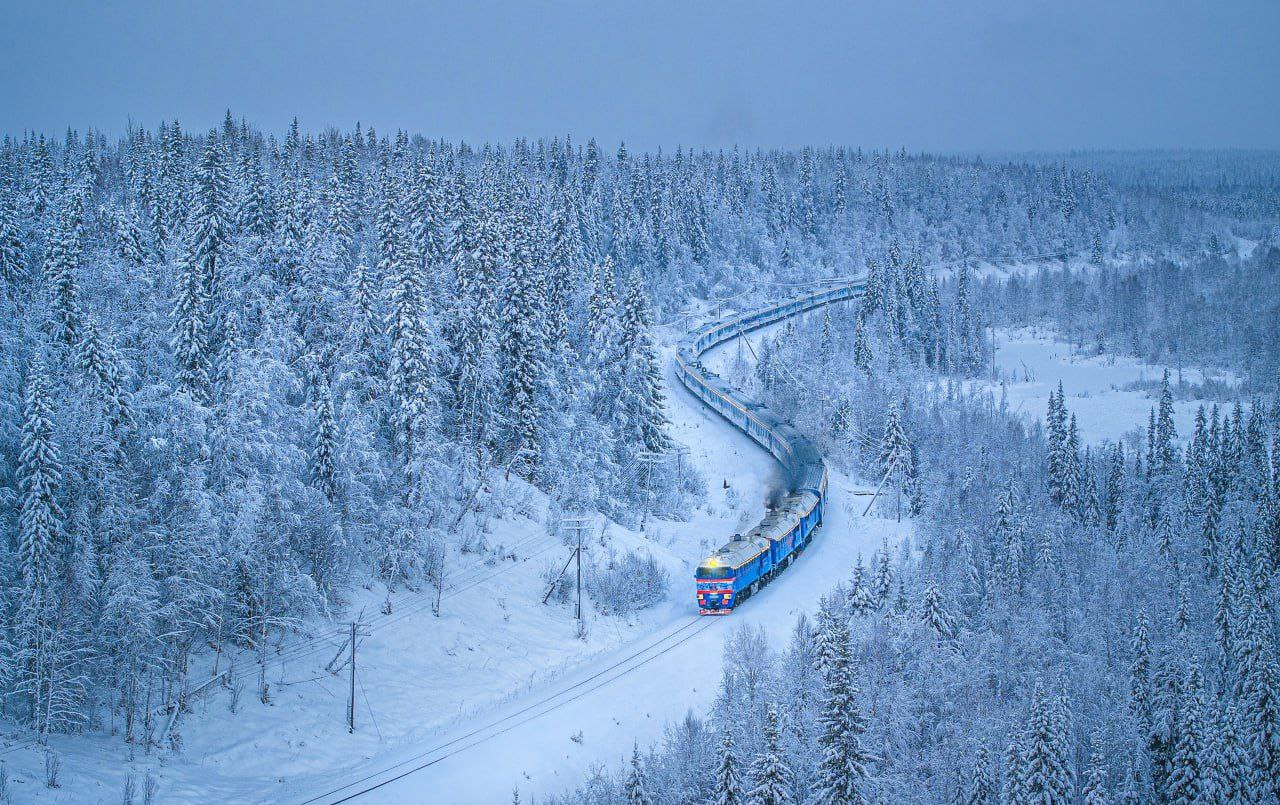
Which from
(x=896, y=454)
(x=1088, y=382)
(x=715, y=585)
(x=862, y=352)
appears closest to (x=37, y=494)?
(x=715, y=585)

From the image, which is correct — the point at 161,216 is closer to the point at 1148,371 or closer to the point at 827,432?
the point at 827,432

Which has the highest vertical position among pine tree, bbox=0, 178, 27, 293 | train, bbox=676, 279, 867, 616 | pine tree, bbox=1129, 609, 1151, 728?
pine tree, bbox=0, 178, 27, 293

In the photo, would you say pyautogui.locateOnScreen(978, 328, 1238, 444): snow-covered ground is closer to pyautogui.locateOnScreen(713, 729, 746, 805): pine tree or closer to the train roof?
the train roof

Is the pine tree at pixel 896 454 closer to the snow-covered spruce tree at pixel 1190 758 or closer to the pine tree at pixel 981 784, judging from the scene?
the snow-covered spruce tree at pixel 1190 758

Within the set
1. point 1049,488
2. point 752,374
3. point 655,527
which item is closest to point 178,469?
point 655,527

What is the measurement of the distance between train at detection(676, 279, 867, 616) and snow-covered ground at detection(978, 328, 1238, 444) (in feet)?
104

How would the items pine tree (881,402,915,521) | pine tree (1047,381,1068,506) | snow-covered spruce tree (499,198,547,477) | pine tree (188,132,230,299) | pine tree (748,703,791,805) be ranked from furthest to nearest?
1. pine tree (1047,381,1068,506)
2. pine tree (881,402,915,521)
3. snow-covered spruce tree (499,198,547,477)
4. pine tree (188,132,230,299)
5. pine tree (748,703,791,805)

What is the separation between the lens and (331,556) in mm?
34219

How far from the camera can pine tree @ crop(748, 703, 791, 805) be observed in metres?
22.7

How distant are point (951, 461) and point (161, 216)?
6181 cm

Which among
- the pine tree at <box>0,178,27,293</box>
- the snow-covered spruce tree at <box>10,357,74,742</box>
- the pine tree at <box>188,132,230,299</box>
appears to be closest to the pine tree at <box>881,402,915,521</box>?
the pine tree at <box>188,132,230,299</box>

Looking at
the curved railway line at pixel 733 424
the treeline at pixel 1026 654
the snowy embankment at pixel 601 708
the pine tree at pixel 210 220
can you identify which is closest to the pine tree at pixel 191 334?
the pine tree at pixel 210 220

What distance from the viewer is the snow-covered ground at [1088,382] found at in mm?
101875

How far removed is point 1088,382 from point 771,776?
111 meters
